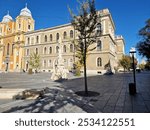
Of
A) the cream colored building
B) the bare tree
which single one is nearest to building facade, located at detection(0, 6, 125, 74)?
the cream colored building

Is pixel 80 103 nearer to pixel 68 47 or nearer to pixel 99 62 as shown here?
pixel 99 62

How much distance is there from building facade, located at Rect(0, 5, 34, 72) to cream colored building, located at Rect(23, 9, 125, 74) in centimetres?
252

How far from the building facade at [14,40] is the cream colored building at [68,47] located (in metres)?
2.52

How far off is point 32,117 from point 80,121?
1.25 metres

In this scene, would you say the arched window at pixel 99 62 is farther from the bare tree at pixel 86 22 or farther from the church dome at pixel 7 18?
the church dome at pixel 7 18

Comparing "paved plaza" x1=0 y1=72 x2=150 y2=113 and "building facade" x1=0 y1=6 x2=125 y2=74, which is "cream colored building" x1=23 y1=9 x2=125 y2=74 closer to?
"building facade" x1=0 y1=6 x2=125 y2=74

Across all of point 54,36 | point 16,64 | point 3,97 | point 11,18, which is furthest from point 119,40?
point 3,97

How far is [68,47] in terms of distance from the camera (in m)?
38.4

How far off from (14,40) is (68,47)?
22.9 m

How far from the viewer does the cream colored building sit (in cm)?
3209

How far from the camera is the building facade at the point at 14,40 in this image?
4734cm

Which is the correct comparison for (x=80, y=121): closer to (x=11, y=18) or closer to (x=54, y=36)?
(x=54, y=36)

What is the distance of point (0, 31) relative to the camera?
180 ft

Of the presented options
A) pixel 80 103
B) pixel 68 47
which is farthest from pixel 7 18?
pixel 80 103
